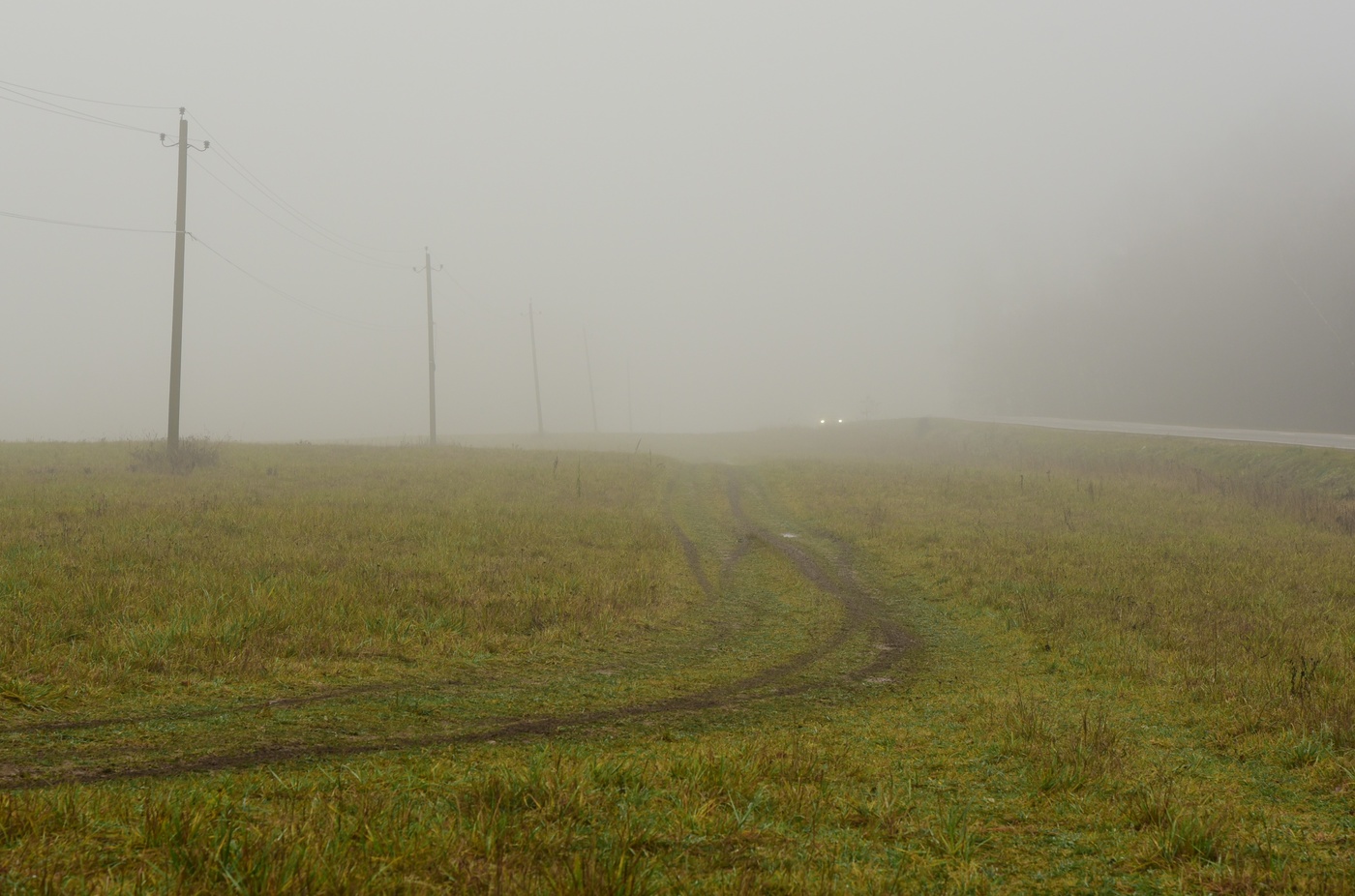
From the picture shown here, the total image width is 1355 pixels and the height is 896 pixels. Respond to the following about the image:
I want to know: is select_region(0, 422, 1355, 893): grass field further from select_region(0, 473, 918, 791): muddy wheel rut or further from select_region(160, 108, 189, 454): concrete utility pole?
select_region(160, 108, 189, 454): concrete utility pole

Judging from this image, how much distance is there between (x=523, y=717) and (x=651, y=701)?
1.44 m

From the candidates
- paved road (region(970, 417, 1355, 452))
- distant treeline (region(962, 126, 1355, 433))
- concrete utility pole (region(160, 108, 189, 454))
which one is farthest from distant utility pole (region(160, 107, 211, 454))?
distant treeline (region(962, 126, 1355, 433))

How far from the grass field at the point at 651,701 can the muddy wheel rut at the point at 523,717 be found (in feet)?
0.19

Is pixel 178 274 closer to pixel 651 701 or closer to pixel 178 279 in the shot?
pixel 178 279

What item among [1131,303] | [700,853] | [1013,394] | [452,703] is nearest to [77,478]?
[452,703]

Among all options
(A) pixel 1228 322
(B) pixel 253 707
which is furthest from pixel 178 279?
(A) pixel 1228 322

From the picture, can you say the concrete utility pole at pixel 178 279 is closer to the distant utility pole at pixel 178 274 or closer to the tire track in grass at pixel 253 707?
the distant utility pole at pixel 178 274

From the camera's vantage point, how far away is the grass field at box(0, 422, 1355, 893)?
440 centimetres

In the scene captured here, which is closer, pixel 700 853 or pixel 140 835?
pixel 140 835

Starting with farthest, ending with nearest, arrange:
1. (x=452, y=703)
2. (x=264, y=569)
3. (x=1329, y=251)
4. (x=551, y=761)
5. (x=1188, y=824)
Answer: (x=1329, y=251), (x=264, y=569), (x=452, y=703), (x=551, y=761), (x=1188, y=824)

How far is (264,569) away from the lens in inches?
471

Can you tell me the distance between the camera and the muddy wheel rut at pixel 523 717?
5785 mm

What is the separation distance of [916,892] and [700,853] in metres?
1.19

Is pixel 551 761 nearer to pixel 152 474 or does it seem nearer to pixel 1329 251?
pixel 152 474
